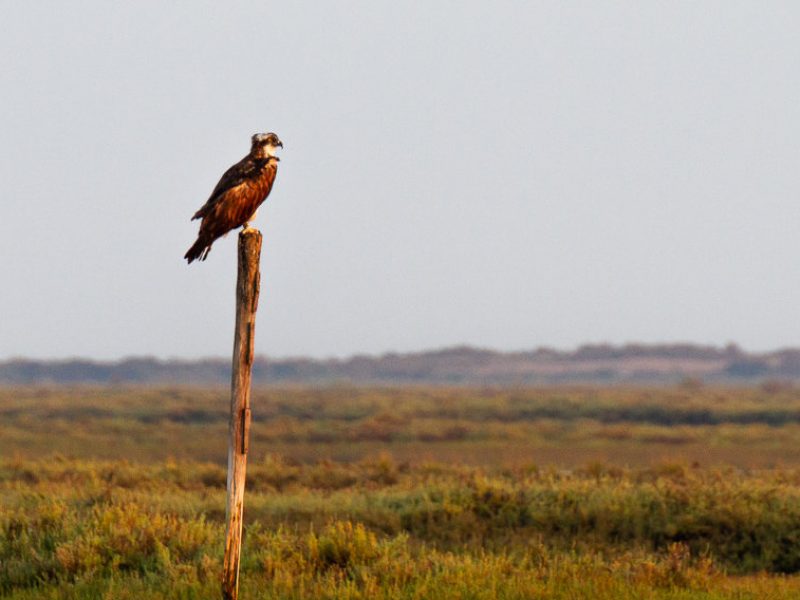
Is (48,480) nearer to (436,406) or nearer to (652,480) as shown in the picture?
(652,480)

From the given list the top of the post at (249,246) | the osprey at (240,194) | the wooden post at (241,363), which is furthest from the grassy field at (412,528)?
the osprey at (240,194)

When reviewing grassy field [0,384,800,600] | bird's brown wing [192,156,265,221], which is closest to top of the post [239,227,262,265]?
bird's brown wing [192,156,265,221]

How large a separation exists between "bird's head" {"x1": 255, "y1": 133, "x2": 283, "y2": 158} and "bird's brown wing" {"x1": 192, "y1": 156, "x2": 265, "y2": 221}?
0.08 meters

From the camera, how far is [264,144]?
31.4ft

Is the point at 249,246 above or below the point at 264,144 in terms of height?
below

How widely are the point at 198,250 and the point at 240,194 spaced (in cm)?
64

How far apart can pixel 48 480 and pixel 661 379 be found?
141m

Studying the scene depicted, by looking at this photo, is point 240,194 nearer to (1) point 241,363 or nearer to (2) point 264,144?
(2) point 264,144

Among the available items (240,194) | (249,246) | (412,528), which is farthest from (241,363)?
(412,528)

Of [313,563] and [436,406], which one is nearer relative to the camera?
[313,563]

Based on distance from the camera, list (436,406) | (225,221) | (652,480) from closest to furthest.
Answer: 1. (225,221)
2. (652,480)
3. (436,406)

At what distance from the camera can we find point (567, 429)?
135 ft

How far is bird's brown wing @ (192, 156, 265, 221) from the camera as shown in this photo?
9.40 meters

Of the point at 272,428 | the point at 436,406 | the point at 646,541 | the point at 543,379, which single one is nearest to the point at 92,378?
the point at 543,379
